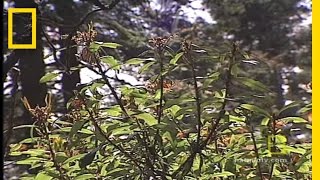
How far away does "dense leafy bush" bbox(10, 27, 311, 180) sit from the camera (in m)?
1.31

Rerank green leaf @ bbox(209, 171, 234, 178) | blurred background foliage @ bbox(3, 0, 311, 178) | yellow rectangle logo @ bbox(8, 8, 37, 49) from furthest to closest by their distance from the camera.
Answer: yellow rectangle logo @ bbox(8, 8, 37, 49) → blurred background foliage @ bbox(3, 0, 311, 178) → green leaf @ bbox(209, 171, 234, 178)

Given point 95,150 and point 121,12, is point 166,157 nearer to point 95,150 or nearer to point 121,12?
point 95,150

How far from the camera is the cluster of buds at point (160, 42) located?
1402 mm

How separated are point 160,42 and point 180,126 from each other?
261 millimetres

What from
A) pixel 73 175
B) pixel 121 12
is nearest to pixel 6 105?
pixel 73 175

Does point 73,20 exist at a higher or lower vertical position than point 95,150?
higher

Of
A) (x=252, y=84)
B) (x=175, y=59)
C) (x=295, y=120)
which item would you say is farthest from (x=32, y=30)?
(x=295, y=120)

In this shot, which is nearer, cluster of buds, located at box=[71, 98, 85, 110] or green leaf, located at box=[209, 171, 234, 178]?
green leaf, located at box=[209, 171, 234, 178]

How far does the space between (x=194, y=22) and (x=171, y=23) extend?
0.23ft

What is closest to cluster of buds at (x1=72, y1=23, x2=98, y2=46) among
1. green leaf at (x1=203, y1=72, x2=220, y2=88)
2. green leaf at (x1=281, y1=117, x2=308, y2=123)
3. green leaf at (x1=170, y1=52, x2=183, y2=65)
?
green leaf at (x1=170, y1=52, x2=183, y2=65)

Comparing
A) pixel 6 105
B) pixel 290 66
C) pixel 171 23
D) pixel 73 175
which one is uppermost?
pixel 171 23

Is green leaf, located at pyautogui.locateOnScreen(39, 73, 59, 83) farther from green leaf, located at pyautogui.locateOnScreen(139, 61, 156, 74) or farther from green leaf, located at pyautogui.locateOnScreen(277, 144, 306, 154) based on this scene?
green leaf, located at pyautogui.locateOnScreen(277, 144, 306, 154)

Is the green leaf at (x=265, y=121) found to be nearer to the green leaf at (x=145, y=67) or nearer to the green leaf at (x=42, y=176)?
the green leaf at (x=145, y=67)

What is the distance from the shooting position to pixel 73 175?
1.37 meters
